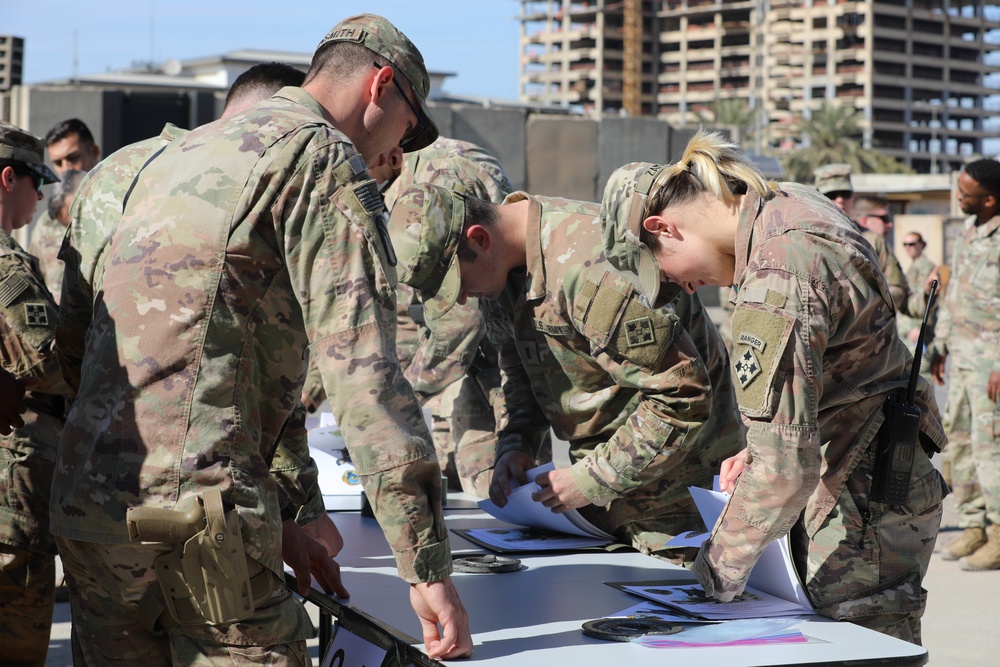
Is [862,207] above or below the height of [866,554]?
above

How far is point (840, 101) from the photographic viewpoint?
99.8 meters

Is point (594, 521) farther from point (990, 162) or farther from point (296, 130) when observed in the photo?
point (990, 162)

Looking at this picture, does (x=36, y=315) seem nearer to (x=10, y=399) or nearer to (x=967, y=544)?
(x=10, y=399)

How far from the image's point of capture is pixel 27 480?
3.36 m

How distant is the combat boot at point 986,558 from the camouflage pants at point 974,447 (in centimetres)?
10

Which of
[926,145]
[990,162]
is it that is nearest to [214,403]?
[990,162]

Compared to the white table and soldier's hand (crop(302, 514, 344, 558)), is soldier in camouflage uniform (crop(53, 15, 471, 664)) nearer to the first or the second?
the white table

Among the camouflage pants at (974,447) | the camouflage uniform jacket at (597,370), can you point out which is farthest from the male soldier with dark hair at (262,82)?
the camouflage pants at (974,447)

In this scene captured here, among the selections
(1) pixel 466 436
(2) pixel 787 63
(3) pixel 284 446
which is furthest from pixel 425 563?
(2) pixel 787 63

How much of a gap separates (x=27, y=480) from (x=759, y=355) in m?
2.36

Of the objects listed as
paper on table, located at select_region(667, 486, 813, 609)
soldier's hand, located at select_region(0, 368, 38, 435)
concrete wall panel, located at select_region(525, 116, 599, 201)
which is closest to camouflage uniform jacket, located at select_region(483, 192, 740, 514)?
paper on table, located at select_region(667, 486, 813, 609)

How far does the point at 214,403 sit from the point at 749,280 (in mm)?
976

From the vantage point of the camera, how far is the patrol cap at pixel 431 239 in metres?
2.95

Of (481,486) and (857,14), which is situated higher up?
(857,14)
